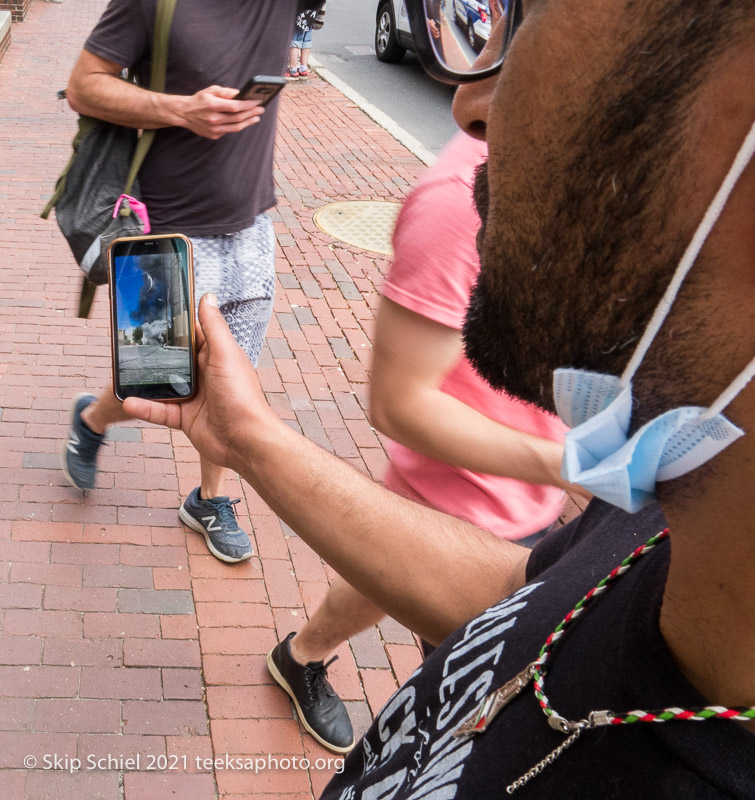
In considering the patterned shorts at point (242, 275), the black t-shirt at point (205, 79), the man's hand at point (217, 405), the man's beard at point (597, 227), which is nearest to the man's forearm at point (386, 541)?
the man's hand at point (217, 405)

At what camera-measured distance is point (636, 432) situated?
1046mm

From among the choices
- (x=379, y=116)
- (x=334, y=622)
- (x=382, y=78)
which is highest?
(x=334, y=622)

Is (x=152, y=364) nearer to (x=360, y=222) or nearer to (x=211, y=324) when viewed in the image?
(x=211, y=324)

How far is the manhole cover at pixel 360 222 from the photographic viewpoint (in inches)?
276

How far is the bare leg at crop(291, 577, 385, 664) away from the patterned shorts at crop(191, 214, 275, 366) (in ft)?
3.55

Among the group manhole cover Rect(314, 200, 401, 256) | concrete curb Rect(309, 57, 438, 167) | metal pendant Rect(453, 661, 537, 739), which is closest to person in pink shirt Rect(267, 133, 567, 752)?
metal pendant Rect(453, 661, 537, 739)

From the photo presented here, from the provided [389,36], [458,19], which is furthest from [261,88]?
[389,36]

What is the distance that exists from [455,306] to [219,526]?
1943mm

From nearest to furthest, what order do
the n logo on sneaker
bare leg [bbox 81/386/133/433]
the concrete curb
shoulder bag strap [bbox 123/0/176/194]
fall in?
shoulder bag strap [bbox 123/0/176/194], bare leg [bbox 81/386/133/433], the n logo on sneaker, the concrete curb

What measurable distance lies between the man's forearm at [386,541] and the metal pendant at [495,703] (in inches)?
17.3

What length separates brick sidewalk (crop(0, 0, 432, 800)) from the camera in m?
2.81

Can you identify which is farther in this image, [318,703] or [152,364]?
[318,703]

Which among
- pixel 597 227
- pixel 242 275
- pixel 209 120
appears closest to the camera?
pixel 597 227

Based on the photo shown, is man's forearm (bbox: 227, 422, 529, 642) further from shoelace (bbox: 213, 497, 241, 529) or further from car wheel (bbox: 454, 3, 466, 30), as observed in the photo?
shoelace (bbox: 213, 497, 241, 529)
